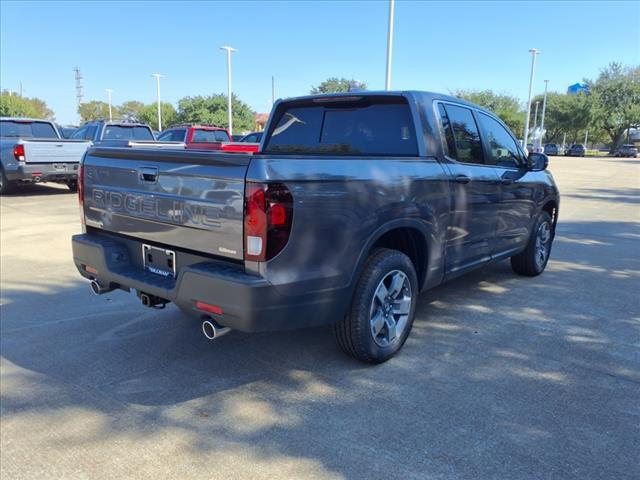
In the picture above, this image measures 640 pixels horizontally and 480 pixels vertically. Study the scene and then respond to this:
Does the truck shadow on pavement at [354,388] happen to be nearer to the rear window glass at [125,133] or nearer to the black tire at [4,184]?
the black tire at [4,184]

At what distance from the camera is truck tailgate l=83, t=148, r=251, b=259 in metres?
2.94

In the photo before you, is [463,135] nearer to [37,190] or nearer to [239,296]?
[239,296]

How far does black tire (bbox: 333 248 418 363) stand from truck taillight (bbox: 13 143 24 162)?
1140cm

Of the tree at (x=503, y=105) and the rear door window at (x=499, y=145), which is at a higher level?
the tree at (x=503, y=105)

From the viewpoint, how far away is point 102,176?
3.80 m

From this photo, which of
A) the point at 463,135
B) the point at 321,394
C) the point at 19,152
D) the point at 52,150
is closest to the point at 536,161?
the point at 463,135

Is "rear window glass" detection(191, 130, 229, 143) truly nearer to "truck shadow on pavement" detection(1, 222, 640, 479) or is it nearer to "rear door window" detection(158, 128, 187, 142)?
"rear door window" detection(158, 128, 187, 142)

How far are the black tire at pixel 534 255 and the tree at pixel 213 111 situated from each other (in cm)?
5417

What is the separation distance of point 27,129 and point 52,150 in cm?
243

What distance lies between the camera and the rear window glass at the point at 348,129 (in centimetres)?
422

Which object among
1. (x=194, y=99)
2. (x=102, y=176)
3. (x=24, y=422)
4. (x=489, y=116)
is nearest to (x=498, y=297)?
(x=489, y=116)

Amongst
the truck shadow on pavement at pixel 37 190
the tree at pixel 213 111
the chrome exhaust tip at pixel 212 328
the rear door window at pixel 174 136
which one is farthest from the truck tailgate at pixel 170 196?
the tree at pixel 213 111

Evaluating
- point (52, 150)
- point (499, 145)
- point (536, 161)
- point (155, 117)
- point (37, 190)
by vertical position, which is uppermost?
point (155, 117)

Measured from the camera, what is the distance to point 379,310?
373 centimetres
